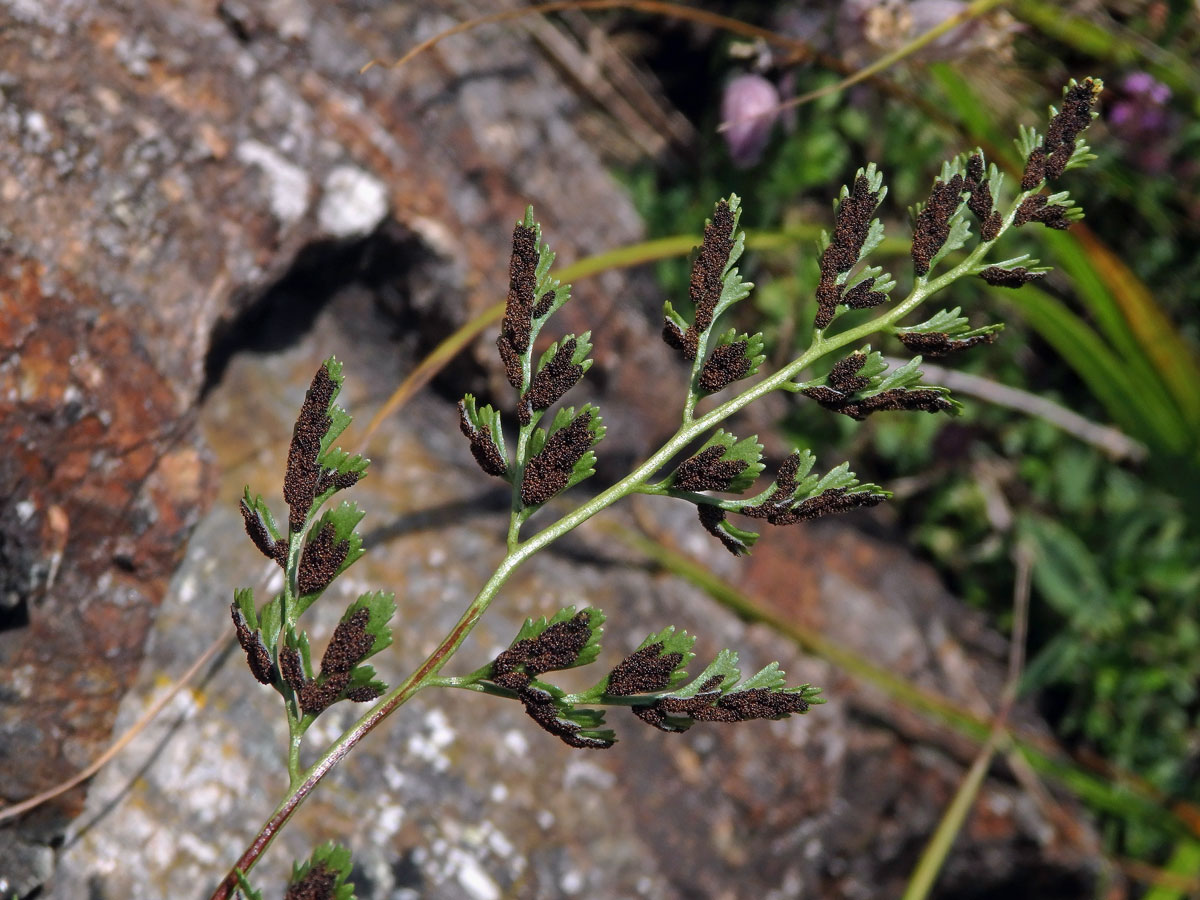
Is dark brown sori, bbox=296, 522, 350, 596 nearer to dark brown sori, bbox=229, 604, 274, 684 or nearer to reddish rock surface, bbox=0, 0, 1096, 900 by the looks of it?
dark brown sori, bbox=229, 604, 274, 684

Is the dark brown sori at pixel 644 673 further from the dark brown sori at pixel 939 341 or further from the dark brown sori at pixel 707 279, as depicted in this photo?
the dark brown sori at pixel 939 341

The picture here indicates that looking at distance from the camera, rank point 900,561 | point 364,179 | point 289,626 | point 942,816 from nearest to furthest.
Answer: point 289,626 < point 364,179 < point 942,816 < point 900,561

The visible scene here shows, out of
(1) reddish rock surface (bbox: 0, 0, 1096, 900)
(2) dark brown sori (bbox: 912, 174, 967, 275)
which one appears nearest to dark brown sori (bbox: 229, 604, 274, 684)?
(1) reddish rock surface (bbox: 0, 0, 1096, 900)

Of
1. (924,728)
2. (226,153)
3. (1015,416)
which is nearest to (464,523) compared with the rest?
(226,153)

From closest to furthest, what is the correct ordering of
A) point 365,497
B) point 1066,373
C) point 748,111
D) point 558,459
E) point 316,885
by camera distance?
point 316,885 < point 558,459 < point 365,497 < point 748,111 < point 1066,373

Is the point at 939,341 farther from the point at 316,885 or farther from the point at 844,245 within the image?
the point at 316,885

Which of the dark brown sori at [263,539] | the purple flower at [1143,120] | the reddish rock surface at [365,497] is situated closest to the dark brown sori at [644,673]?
the dark brown sori at [263,539]

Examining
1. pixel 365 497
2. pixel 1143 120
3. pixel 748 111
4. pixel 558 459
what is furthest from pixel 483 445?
pixel 1143 120

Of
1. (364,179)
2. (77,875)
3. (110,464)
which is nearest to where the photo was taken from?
(77,875)

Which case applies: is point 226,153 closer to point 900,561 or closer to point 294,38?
point 294,38
